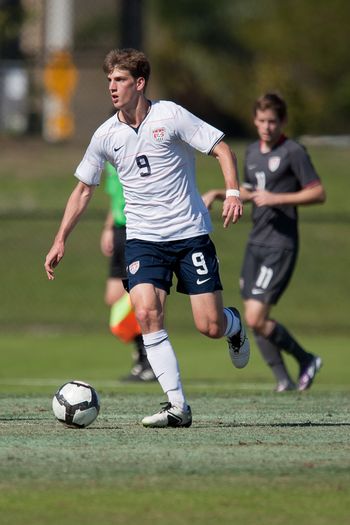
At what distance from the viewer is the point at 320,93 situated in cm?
3775

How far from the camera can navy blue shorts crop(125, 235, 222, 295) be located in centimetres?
834

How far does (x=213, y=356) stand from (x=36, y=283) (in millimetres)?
5983

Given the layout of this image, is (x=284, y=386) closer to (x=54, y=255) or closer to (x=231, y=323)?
(x=231, y=323)

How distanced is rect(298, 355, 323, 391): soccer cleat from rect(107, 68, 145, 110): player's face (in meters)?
4.43

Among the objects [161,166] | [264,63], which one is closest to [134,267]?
[161,166]

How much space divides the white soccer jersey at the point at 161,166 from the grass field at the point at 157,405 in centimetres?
124

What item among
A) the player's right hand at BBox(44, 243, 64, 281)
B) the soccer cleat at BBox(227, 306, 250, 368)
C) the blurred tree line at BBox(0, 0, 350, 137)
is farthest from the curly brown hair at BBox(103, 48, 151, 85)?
the blurred tree line at BBox(0, 0, 350, 137)

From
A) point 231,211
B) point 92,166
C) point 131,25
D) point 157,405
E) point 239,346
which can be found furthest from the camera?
point 131,25

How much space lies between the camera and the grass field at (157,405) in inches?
229

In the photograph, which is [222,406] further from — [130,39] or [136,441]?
[130,39]

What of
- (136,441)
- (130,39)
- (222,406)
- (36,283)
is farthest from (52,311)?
(136,441)

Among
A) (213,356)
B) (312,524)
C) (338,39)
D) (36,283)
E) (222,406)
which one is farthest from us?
(338,39)

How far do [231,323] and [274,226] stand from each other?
Answer: 129 inches

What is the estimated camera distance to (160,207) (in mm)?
8375
